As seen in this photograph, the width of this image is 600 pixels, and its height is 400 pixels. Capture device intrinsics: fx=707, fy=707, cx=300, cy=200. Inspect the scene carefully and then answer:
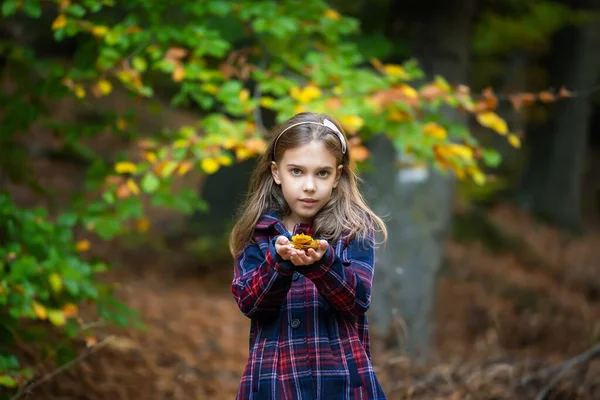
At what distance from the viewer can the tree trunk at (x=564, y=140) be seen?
12.6m

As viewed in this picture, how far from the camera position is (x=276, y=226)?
253 cm

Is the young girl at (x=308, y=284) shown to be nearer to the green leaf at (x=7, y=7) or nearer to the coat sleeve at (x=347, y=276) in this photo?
the coat sleeve at (x=347, y=276)

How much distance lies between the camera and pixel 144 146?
14.1 feet

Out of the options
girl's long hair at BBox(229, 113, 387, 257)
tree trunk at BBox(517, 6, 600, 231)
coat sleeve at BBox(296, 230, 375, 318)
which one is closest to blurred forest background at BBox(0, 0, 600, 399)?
girl's long hair at BBox(229, 113, 387, 257)

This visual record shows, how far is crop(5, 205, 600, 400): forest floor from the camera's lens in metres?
4.42

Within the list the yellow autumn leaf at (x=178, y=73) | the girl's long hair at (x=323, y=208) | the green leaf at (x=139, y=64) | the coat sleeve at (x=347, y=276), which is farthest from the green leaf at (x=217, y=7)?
the coat sleeve at (x=347, y=276)

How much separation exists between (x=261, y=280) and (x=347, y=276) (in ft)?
0.93

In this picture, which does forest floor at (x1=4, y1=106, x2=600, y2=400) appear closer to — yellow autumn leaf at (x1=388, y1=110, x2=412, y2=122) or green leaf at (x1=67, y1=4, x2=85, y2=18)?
yellow autumn leaf at (x1=388, y1=110, x2=412, y2=122)

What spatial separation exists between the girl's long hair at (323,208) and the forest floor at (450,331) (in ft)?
4.69

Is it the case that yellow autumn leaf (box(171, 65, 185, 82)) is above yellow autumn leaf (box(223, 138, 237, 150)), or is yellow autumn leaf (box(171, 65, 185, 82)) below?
above

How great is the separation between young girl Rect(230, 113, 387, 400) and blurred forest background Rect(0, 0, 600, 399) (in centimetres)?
81

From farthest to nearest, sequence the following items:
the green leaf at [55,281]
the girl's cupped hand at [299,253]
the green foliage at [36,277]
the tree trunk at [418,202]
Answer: the tree trunk at [418,202]
the green leaf at [55,281]
the green foliage at [36,277]
the girl's cupped hand at [299,253]

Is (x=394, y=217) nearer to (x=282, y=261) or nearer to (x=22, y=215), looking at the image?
(x=22, y=215)

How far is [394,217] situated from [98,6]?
341cm
